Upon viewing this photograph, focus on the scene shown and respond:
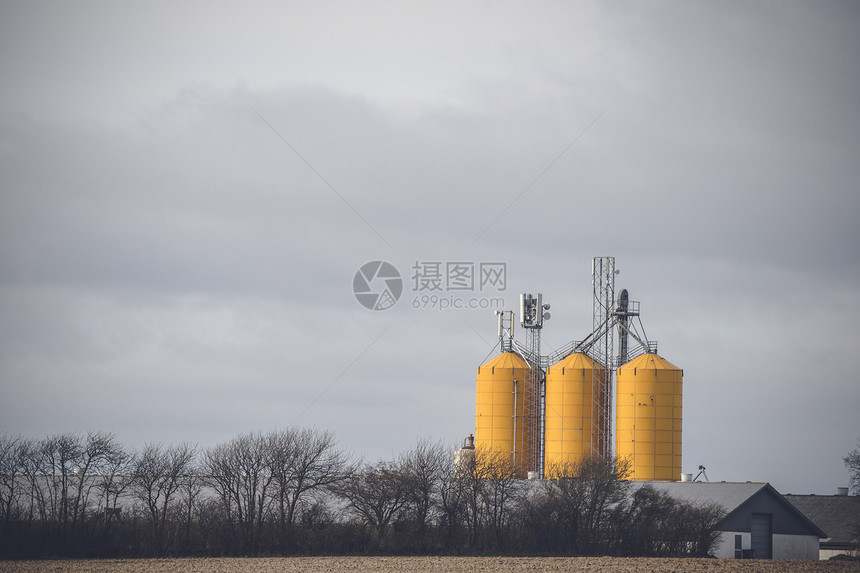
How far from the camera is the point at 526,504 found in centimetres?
5534

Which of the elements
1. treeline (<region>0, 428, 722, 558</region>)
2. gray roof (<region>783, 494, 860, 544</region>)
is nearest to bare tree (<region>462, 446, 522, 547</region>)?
treeline (<region>0, 428, 722, 558</region>)

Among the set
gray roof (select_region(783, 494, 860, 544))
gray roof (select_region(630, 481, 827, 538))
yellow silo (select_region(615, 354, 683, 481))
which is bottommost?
gray roof (select_region(783, 494, 860, 544))

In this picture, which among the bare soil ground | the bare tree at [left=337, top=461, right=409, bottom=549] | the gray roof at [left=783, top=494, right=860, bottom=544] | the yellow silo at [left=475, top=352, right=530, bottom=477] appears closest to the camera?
the bare soil ground

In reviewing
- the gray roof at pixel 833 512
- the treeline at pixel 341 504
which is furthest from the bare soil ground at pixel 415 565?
the gray roof at pixel 833 512

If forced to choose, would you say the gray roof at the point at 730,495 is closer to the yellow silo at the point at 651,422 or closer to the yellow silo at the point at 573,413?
the yellow silo at the point at 651,422

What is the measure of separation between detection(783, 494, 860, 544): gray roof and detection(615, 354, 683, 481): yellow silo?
17.8m

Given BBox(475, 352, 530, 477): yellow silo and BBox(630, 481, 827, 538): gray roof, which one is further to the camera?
BBox(475, 352, 530, 477): yellow silo

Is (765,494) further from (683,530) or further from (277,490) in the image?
(277,490)

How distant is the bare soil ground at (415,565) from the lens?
138 ft

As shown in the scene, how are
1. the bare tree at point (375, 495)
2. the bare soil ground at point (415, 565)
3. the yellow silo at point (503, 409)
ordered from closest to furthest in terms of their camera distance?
the bare soil ground at point (415, 565) → the bare tree at point (375, 495) → the yellow silo at point (503, 409)

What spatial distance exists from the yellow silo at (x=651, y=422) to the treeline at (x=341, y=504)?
1.57 metres

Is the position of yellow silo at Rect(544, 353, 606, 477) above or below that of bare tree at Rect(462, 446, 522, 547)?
above

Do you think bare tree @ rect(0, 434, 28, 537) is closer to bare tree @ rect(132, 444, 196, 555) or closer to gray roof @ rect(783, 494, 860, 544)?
bare tree @ rect(132, 444, 196, 555)

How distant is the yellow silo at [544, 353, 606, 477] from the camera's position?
59156mm
